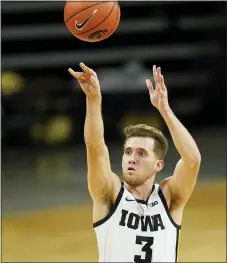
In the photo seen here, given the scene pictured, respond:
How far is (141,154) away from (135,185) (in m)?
0.23

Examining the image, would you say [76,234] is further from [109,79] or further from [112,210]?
[109,79]

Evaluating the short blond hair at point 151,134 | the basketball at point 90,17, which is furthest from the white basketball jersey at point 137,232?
the basketball at point 90,17

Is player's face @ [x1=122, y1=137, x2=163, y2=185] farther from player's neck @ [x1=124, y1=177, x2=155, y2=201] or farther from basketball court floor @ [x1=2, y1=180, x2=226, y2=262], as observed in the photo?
basketball court floor @ [x1=2, y1=180, x2=226, y2=262]

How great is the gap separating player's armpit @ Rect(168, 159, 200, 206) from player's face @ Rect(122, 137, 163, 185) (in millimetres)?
193

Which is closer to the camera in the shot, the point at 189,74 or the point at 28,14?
the point at 28,14

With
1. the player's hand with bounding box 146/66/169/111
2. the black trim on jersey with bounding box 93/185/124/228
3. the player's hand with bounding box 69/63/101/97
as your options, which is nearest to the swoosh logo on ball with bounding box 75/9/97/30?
the player's hand with bounding box 69/63/101/97

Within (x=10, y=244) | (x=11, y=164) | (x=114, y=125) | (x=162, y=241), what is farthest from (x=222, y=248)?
(x=114, y=125)

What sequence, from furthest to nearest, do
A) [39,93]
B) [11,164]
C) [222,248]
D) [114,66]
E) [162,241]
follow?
1. [114,66]
2. [39,93]
3. [11,164]
4. [222,248]
5. [162,241]

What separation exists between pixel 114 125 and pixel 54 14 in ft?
12.7

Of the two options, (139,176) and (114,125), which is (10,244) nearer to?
(139,176)

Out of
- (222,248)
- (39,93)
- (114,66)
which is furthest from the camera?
(114,66)

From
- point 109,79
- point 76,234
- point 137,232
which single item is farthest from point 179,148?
point 109,79

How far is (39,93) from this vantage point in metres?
22.1

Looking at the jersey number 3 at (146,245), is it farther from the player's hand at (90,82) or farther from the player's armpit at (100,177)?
the player's hand at (90,82)
